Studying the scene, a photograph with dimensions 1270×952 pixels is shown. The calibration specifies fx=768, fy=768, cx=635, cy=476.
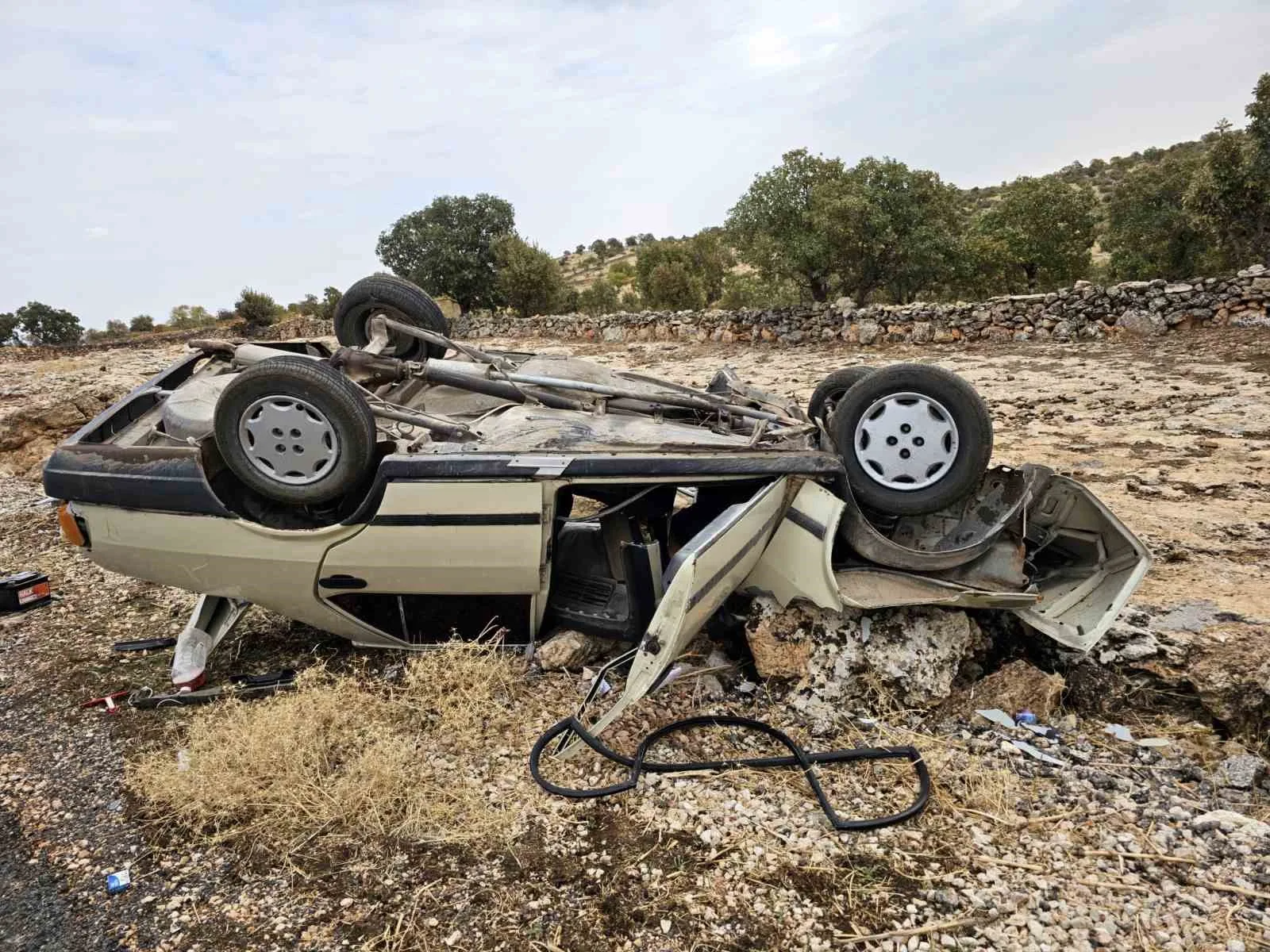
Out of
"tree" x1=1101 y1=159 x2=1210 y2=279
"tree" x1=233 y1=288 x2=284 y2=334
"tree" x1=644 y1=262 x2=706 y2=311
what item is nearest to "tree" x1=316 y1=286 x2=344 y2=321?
"tree" x1=233 y1=288 x2=284 y2=334

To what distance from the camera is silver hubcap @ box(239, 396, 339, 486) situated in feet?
11.1

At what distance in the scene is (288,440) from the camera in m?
3.43

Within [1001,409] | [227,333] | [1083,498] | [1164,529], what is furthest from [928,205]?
[227,333]

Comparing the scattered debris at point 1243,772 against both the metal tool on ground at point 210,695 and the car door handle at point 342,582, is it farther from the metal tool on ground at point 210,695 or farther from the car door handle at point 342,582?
the metal tool on ground at point 210,695

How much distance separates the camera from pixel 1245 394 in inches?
347

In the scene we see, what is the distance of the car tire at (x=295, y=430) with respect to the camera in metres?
3.36

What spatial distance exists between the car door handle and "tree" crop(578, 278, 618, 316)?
23.6 metres

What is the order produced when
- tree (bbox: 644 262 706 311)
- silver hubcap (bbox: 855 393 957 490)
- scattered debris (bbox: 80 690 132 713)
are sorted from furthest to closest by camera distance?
tree (bbox: 644 262 706 311), scattered debris (bbox: 80 690 132 713), silver hubcap (bbox: 855 393 957 490)

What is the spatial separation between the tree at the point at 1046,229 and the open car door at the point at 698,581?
1874 cm

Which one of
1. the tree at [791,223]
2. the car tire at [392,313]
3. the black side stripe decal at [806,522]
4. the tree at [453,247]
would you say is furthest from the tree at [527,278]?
the black side stripe decal at [806,522]

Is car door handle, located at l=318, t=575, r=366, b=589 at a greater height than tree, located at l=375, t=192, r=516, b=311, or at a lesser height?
lesser

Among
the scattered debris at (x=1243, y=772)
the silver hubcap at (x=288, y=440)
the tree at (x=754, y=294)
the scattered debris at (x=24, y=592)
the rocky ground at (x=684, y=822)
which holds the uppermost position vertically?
the tree at (x=754, y=294)

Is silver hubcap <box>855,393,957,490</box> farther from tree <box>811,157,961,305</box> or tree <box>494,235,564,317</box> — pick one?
tree <box>494,235,564,317</box>

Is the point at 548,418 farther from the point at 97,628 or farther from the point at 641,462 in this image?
the point at 97,628
